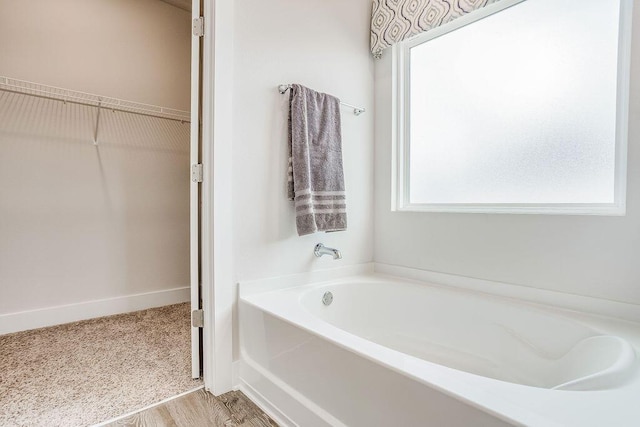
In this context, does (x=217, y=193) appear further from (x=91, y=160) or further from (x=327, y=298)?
(x=91, y=160)

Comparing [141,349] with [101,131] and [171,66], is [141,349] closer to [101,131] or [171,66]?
[101,131]

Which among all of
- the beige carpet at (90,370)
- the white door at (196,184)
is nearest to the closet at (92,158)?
the beige carpet at (90,370)

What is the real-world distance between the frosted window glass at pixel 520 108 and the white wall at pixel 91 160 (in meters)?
2.21

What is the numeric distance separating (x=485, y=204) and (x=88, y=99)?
2.97 meters

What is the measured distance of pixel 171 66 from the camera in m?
2.95

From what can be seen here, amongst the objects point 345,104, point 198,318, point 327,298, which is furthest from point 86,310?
point 345,104

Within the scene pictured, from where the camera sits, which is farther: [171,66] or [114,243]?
[171,66]

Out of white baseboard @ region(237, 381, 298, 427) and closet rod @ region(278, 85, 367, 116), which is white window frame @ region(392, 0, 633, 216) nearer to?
closet rod @ region(278, 85, 367, 116)

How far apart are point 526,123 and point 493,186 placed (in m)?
0.36

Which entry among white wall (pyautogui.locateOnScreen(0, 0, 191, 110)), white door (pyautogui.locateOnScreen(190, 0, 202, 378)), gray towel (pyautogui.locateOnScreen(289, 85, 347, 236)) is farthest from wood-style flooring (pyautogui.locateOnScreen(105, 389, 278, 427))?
white wall (pyautogui.locateOnScreen(0, 0, 191, 110))

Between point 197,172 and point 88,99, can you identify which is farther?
point 88,99

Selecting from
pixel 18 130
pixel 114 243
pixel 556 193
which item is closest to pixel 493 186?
pixel 556 193

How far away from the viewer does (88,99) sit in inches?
97.6

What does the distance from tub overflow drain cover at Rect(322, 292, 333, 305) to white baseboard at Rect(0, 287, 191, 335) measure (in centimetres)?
180
